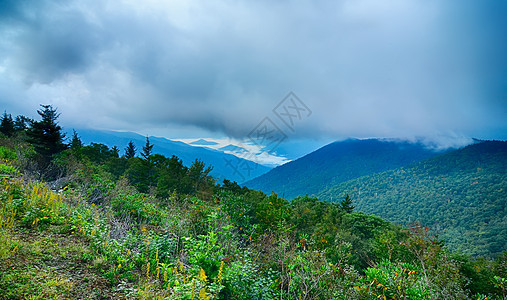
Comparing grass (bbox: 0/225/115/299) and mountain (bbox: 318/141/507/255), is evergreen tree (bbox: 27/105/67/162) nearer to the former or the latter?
grass (bbox: 0/225/115/299)

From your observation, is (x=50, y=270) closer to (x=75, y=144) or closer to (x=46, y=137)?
(x=46, y=137)

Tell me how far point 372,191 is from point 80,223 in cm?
14290

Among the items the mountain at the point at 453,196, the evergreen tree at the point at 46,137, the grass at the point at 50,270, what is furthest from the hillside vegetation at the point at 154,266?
the mountain at the point at 453,196

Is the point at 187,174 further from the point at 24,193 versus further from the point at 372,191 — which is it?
the point at 372,191

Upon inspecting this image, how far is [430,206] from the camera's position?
322ft

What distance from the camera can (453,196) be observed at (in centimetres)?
10781

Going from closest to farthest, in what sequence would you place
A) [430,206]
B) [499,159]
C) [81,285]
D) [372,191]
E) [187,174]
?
[81,285] < [187,174] < [430,206] < [372,191] < [499,159]

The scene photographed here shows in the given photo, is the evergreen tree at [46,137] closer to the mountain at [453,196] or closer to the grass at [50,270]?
the grass at [50,270]

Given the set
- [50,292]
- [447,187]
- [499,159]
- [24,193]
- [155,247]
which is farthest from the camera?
[499,159]

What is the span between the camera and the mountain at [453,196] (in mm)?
68781

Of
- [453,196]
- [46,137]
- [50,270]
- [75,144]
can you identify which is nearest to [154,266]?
[50,270]

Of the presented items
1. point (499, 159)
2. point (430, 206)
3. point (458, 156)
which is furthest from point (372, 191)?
point (499, 159)

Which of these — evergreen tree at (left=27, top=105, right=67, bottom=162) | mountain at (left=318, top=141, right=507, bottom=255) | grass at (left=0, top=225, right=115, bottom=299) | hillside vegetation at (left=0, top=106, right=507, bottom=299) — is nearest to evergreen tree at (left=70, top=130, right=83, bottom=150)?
evergreen tree at (left=27, top=105, right=67, bottom=162)

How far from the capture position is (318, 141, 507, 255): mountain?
226 feet
